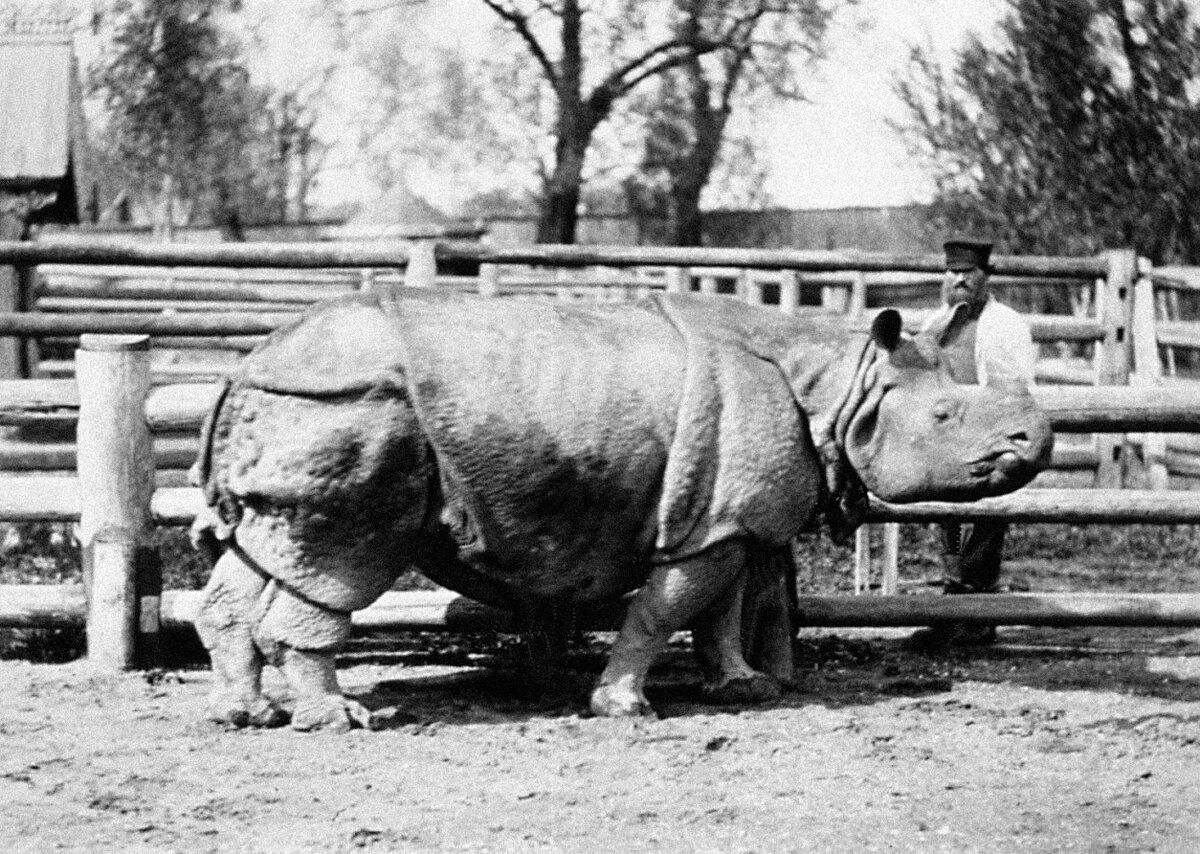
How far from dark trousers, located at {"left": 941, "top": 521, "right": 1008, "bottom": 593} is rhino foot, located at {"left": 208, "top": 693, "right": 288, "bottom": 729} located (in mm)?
2905

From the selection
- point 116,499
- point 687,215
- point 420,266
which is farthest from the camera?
point 687,215

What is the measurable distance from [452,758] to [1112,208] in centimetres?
1766

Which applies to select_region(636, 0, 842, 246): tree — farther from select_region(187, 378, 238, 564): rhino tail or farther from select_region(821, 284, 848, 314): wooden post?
select_region(187, 378, 238, 564): rhino tail

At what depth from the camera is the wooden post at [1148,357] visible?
1259 centimetres

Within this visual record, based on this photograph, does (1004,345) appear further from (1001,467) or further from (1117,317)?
(1117,317)

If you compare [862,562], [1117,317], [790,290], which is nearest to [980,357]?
[862,562]

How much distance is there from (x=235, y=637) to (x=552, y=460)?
1061 mm

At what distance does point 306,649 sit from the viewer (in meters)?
5.94

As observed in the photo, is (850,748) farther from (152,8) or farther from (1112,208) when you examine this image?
(152,8)

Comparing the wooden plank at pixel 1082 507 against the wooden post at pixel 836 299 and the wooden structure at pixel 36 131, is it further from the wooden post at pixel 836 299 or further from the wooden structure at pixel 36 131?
the wooden post at pixel 836 299

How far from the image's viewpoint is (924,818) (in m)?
5.09

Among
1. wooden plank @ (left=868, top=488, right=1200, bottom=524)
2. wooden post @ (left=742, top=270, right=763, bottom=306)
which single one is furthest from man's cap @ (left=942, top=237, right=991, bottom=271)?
wooden post @ (left=742, top=270, right=763, bottom=306)

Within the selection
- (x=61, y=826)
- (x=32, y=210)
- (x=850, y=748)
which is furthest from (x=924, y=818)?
(x=32, y=210)

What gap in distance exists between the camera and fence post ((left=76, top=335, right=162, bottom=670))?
6.97 metres
